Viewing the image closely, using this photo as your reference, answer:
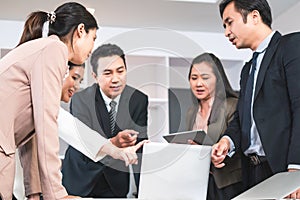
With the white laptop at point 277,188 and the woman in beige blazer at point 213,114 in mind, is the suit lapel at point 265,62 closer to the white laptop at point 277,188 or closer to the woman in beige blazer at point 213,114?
the woman in beige blazer at point 213,114

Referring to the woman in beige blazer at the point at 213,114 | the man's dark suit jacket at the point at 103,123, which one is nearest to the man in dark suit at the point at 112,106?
the man's dark suit jacket at the point at 103,123

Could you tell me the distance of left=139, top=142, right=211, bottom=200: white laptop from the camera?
139cm

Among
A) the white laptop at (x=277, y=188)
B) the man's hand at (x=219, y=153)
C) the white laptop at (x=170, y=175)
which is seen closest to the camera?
the white laptop at (x=277, y=188)

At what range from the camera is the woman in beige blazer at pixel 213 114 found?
5.72 ft

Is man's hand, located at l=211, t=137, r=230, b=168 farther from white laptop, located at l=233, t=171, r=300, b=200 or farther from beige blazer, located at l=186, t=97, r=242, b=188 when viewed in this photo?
white laptop, located at l=233, t=171, r=300, b=200

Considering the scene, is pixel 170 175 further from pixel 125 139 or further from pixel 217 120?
pixel 217 120

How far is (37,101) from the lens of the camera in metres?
1.18

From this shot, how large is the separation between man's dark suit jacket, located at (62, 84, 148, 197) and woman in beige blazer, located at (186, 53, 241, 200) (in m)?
0.26

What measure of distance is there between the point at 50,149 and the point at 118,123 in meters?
0.41

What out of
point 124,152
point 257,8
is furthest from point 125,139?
point 257,8

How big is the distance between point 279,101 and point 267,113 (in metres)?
0.06

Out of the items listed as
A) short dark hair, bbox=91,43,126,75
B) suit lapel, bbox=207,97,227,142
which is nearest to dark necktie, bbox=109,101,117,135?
short dark hair, bbox=91,43,126,75

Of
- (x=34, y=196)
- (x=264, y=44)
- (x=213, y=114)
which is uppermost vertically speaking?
(x=264, y=44)

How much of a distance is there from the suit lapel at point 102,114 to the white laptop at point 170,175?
0.62 ft
